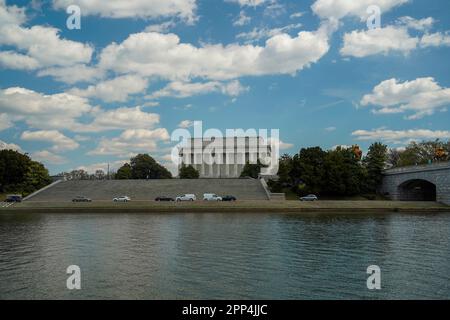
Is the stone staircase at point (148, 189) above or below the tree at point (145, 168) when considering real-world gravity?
below

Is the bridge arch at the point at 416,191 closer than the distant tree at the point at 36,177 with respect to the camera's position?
Yes

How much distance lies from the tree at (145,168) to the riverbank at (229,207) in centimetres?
5377

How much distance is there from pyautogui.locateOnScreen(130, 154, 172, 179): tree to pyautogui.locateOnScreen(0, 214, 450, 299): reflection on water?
3286 inches

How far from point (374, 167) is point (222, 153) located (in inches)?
2269

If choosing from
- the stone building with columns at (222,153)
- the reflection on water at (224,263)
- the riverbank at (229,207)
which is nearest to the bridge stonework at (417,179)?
the riverbank at (229,207)

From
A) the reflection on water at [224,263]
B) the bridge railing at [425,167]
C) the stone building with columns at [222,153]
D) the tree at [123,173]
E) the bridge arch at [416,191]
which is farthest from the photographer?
the stone building with columns at [222,153]

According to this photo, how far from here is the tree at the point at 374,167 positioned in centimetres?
7706

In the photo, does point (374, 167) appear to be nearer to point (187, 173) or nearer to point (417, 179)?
point (417, 179)

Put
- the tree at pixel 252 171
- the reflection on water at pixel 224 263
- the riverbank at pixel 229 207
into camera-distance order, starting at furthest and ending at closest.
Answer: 1. the tree at pixel 252 171
2. the riverbank at pixel 229 207
3. the reflection on water at pixel 224 263

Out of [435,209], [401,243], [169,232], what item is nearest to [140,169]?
[435,209]

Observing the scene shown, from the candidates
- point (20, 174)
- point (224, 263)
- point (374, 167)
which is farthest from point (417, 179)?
point (20, 174)

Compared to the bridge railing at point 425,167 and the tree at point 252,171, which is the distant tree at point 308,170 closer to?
the bridge railing at point 425,167

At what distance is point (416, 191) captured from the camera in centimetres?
7506

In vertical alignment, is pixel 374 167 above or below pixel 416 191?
above
